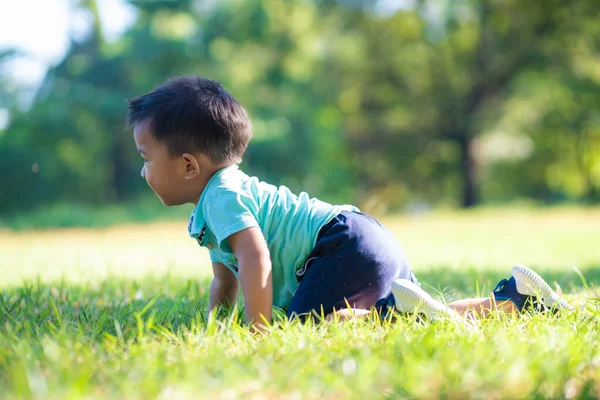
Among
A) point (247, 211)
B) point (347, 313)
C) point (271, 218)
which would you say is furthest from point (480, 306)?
point (247, 211)

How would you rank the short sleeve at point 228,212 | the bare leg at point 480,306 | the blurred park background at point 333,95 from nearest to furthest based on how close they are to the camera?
1. the short sleeve at point 228,212
2. the bare leg at point 480,306
3. the blurred park background at point 333,95

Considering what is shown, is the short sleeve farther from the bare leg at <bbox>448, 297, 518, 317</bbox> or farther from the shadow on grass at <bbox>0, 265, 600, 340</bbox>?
the bare leg at <bbox>448, 297, 518, 317</bbox>

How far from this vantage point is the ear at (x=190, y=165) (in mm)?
2635

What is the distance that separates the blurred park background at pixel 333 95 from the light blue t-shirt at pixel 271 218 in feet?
34.9

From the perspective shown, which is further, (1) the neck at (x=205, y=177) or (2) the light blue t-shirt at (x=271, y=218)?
(1) the neck at (x=205, y=177)

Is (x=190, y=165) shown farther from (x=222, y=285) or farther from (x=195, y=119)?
(x=222, y=285)

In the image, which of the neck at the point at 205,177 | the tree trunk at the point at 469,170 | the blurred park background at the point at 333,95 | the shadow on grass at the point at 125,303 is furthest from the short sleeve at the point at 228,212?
the tree trunk at the point at 469,170

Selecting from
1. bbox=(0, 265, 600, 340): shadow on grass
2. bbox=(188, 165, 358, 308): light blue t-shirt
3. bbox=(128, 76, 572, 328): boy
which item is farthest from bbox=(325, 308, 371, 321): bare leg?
bbox=(0, 265, 600, 340): shadow on grass

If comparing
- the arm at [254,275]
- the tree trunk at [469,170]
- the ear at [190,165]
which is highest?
the ear at [190,165]

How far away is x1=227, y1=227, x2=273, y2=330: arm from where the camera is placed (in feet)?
7.88

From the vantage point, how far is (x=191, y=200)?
2.74 metres

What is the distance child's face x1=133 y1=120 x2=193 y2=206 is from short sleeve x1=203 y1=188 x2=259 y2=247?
0.17 m

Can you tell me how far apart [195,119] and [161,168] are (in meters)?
0.25

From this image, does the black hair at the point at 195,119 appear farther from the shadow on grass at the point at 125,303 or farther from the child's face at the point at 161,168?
the shadow on grass at the point at 125,303
